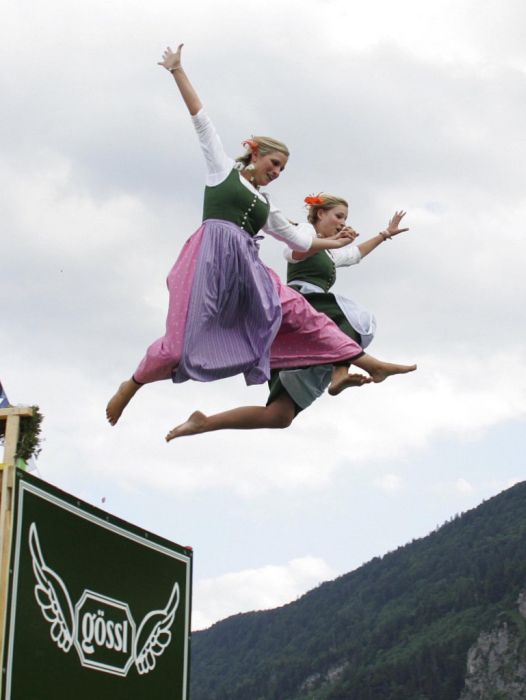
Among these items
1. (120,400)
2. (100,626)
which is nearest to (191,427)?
(120,400)

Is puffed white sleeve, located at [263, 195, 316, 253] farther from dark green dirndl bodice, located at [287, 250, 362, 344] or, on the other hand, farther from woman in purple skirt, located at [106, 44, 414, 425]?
dark green dirndl bodice, located at [287, 250, 362, 344]

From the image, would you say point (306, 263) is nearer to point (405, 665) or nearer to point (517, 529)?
point (405, 665)

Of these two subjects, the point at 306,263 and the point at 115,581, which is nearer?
the point at 115,581

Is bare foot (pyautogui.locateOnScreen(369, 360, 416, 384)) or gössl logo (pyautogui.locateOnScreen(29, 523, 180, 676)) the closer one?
gössl logo (pyautogui.locateOnScreen(29, 523, 180, 676))

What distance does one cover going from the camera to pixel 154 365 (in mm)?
6418

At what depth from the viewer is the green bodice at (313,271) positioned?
797cm

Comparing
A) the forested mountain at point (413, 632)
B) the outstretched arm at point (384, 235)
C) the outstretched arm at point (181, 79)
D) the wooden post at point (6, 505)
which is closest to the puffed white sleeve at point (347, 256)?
the outstretched arm at point (384, 235)

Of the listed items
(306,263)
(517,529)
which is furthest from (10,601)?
(517,529)

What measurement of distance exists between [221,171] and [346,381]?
1462mm

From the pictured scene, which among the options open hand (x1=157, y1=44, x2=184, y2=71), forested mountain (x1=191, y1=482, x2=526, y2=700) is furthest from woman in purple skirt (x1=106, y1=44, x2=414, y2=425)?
forested mountain (x1=191, y1=482, x2=526, y2=700)

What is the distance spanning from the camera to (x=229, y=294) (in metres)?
6.79

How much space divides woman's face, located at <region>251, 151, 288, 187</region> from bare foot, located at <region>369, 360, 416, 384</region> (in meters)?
1.33

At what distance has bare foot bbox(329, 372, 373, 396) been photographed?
708 cm

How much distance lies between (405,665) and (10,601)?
160295 mm
